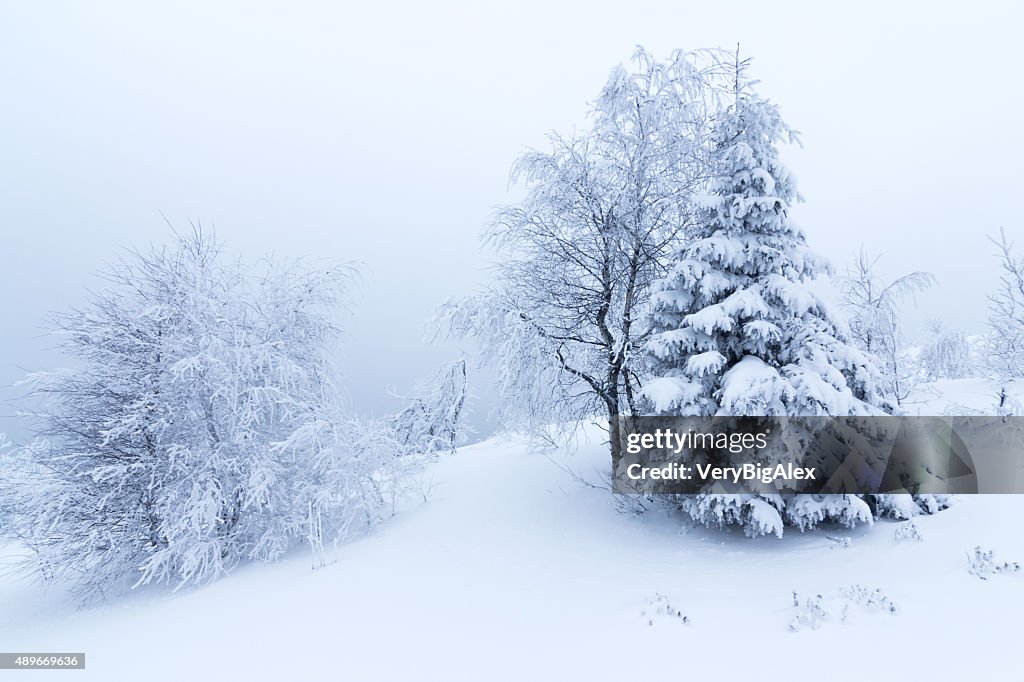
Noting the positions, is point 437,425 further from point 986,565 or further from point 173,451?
point 986,565

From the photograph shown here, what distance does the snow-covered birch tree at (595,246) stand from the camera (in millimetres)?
8609

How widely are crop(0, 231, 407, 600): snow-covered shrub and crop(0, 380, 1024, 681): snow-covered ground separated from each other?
2.58 ft

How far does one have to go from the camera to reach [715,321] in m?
6.72

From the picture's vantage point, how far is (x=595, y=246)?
9305 millimetres

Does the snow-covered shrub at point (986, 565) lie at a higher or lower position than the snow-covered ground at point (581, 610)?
higher

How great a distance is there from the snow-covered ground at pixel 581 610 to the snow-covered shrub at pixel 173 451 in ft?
2.58

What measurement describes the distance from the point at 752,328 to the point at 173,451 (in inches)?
384

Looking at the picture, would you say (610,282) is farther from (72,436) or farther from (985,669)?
(72,436)

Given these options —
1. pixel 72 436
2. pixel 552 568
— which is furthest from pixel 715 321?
pixel 72 436

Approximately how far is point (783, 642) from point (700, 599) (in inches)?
44.0

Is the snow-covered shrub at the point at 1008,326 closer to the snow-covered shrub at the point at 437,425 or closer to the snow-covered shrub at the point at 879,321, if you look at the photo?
the snow-covered shrub at the point at 879,321

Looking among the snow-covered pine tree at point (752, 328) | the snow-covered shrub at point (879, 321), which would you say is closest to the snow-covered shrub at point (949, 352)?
the snow-covered shrub at point (879, 321)

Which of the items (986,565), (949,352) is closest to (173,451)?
(986,565)

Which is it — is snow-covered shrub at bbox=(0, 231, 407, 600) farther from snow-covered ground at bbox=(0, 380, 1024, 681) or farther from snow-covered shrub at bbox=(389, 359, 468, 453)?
snow-covered shrub at bbox=(389, 359, 468, 453)
